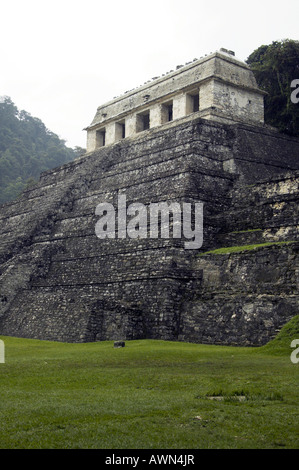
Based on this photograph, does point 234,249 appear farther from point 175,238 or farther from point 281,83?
point 281,83

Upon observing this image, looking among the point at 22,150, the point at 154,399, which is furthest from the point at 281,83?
the point at 22,150

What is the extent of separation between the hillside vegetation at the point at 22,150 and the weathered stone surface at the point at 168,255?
74.1ft

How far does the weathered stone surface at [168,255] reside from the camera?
1381 cm

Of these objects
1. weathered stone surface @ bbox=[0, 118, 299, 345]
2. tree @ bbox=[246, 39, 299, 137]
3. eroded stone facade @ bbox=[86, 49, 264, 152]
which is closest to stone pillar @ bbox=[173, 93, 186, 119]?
eroded stone facade @ bbox=[86, 49, 264, 152]

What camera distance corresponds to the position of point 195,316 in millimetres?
14375

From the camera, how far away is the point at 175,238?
16.0 meters

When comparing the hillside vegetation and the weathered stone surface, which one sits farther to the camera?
the hillside vegetation

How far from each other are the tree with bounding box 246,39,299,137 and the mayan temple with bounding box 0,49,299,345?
3.98ft

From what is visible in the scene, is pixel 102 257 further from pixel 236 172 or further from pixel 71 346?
pixel 236 172

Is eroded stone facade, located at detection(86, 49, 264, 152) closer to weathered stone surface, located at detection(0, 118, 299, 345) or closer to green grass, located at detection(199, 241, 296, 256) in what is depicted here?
weathered stone surface, located at detection(0, 118, 299, 345)

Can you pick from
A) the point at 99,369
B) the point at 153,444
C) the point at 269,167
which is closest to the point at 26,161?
the point at 269,167

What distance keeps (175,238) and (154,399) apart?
29.6ft

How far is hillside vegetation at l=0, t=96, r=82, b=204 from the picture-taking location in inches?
1900
